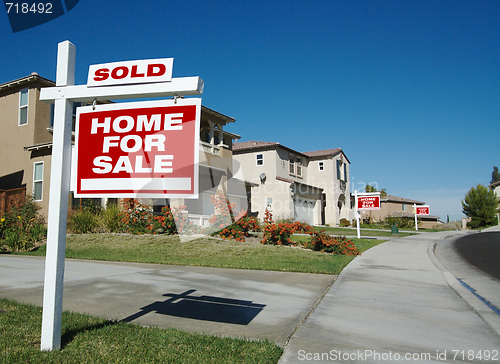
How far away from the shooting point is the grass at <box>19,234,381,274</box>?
9.45m

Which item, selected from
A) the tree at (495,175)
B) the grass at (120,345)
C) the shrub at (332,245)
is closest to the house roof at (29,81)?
the shrub at (332,245)

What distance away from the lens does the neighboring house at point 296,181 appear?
31.2 m

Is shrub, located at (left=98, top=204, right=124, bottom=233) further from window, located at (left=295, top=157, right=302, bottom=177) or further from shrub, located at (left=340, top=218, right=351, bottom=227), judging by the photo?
shrub, located at (left=340, top=218, right=351, bottom=227)

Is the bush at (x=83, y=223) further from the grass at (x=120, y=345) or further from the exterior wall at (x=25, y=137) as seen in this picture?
the grass at (x=120, y=345)

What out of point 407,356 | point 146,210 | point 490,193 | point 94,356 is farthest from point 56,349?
point 490,193

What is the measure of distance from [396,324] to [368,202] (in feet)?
60.0

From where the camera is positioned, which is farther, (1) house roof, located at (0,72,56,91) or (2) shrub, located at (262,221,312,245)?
(1) house roof, located at (0,72,56,91)

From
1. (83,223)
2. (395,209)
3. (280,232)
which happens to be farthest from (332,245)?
(395,209)

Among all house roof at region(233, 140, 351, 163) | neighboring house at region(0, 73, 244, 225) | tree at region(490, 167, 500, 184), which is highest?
tree at region(490, 167, 500, 184)

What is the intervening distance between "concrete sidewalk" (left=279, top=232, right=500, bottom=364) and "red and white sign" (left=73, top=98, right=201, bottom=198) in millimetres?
2125

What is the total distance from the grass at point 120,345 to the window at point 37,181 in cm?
1492

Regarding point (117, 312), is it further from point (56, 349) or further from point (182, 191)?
point (182, 191)

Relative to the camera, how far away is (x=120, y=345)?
358 cm

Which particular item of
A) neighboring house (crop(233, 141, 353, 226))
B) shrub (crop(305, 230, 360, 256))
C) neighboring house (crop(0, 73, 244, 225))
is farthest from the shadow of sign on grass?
neighboring house (crop(233, 141, 353, 226))
